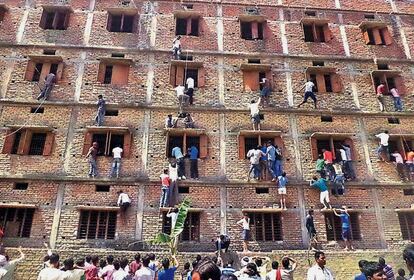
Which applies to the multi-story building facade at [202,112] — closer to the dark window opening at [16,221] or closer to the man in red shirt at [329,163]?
the dark window opening at [16,221]

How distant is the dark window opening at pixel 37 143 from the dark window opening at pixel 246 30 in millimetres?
10095

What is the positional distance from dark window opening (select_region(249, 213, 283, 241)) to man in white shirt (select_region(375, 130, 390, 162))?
5.09 metres

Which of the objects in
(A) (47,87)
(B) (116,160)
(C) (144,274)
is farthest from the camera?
(A) (47,87)

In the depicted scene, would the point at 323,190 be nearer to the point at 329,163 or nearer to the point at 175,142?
the point at 329,163

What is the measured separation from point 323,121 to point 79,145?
10.1 meters

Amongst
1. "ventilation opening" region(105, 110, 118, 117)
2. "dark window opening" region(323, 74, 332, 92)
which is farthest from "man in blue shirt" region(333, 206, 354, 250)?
→ "ventilation opening" region(105, 110, 118, 117)

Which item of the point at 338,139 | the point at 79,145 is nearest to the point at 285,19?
the point at 338,139

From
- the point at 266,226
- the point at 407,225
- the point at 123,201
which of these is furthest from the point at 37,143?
the point at 407,225

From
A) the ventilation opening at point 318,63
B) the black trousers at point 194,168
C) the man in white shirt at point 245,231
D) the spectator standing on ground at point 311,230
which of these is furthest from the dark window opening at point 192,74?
the spectator standing on ground at point 311,230

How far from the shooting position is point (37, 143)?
14.4 m

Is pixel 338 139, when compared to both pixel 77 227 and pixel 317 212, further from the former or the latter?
pixel 77 227

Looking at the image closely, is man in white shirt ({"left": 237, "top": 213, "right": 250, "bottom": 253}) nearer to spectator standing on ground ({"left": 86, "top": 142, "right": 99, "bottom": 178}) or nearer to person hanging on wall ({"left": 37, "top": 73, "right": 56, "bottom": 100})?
spectator standing on ground ({"left": 86, "top": 142, "right": 99, "bottom": 178})

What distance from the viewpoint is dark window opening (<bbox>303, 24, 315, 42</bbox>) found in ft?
58.8

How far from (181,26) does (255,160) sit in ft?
26.5
